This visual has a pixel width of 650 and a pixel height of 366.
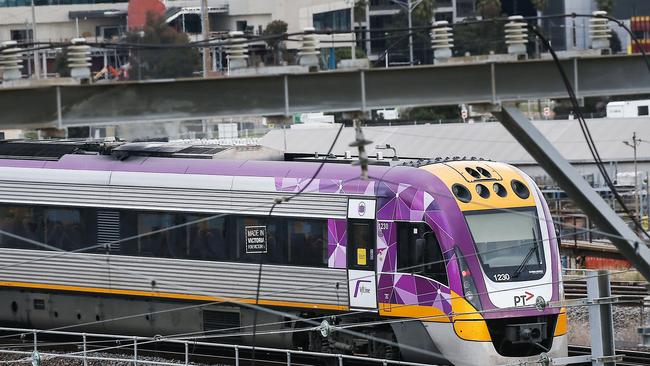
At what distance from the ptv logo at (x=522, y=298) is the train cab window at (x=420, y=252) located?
1.20 m

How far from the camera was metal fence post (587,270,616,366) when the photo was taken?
22203 mm

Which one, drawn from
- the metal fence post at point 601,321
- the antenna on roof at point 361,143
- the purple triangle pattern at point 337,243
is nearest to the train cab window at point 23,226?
the purple triangle pattern at point 337,243

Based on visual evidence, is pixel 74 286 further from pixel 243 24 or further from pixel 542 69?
pixel 243 24

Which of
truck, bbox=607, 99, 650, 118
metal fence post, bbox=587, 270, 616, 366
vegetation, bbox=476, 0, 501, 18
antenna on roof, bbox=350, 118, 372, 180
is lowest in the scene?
metal fence post, bbox=587, 270, 616, 366

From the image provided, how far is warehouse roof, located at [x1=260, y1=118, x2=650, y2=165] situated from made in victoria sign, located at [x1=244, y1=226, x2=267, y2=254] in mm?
34427

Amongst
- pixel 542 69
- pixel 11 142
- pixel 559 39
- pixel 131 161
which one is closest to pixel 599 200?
pixel 542 69

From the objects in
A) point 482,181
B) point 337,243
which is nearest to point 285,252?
point 337,243

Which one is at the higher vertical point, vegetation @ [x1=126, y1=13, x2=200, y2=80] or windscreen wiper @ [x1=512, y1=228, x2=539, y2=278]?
vegetation @ [x1=126, y1=13, x2=200, y2=80]

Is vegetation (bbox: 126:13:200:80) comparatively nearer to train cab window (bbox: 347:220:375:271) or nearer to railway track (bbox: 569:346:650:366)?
train cab window (bbox: 347:220:375:271)

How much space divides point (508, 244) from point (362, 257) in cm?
254

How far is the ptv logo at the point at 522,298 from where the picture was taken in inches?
877

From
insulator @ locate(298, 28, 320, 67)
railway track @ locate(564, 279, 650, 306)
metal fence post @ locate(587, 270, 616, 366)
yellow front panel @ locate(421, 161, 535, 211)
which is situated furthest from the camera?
railway track @ locate(564, 279, 650, 306)

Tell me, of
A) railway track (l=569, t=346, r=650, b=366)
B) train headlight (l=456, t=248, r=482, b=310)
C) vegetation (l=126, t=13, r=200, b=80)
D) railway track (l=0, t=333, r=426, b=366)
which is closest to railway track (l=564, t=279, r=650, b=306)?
railway track (l=569, t=346, r=650, b=366)

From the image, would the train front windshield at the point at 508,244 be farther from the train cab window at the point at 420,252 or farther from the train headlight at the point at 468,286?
the train cab window at the point at 420,252
